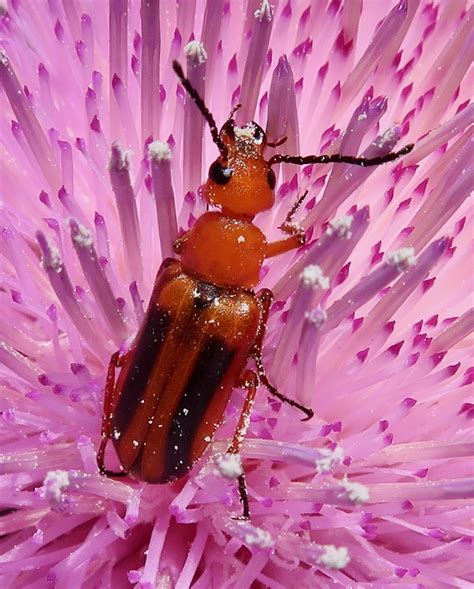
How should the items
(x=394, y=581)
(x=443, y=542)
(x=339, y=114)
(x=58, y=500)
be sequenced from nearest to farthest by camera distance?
(x=58, y=500), (x=394, y=581), (x=443, y=542), (x=339, y=114)

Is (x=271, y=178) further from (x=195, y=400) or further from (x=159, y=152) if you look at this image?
(x=195, y=400)

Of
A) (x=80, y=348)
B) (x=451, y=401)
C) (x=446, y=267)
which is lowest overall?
(x=80, y=348)

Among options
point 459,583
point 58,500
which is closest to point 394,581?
point 459,583

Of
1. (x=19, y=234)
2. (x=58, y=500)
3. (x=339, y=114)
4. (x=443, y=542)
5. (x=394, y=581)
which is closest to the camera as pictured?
(x=58, y=500)

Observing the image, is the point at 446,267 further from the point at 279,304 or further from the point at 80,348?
the point at 80,348

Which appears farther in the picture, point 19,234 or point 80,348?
point 19,234

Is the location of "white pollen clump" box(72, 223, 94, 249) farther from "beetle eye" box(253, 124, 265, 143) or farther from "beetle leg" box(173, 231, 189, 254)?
"beetle eye" box(253, 124, 265, 143)
